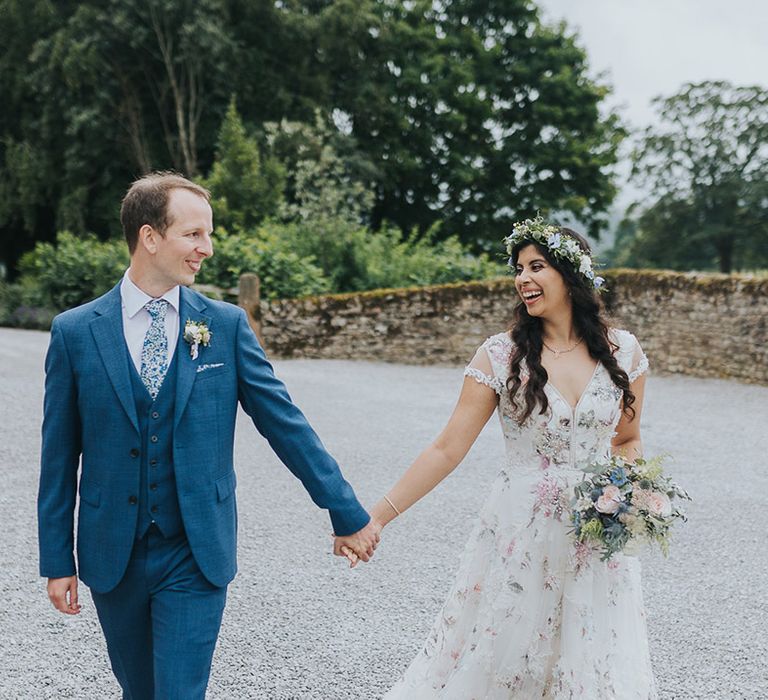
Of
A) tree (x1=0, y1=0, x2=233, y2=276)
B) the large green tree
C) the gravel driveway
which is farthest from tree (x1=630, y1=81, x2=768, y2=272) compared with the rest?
the gravel driveway

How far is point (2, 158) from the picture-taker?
27.2 metres

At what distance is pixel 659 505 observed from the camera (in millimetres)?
2590

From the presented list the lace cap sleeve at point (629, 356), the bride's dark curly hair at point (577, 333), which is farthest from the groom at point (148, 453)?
the lace cap sleeve at point (629, 356)

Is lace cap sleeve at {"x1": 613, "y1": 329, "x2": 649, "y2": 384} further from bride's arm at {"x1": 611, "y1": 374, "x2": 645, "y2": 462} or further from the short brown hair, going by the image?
the short brown hair

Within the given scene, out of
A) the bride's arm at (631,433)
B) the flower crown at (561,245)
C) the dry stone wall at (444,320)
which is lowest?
the dry stone wall at (444,320)

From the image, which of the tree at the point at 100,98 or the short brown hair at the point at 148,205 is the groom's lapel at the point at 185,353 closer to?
the short brown hair at the point at 148,205

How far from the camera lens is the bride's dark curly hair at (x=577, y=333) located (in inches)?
112

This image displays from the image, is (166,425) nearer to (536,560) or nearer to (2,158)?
(536,560)

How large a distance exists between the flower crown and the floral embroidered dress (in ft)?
1.14

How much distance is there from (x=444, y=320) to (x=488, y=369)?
12.2m

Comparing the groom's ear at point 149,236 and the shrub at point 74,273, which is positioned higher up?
the groom's ear at point 149,236

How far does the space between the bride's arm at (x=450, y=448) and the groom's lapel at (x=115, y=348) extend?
1.04m

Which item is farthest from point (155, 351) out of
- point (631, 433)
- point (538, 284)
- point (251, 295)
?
point (251, 295)

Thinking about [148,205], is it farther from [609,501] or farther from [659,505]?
[659,505]
